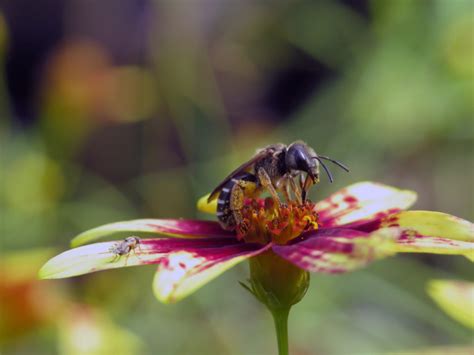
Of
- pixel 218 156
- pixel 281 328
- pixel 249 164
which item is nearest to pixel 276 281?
pixel 281 328

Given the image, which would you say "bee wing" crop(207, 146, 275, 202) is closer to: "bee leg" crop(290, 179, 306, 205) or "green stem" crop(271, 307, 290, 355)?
"bee leg" crop(290, 179, 306, 205)

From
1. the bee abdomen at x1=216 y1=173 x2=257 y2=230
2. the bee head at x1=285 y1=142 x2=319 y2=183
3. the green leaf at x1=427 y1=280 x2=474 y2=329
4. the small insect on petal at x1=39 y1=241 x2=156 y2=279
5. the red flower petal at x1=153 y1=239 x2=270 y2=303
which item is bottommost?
the green leaf at x1=427 y1=280 x2=474 y2=329

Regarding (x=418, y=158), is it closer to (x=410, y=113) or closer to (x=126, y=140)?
(x=410, y=113)

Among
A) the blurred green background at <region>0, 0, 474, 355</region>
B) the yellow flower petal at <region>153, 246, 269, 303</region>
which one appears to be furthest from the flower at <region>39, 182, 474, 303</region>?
the blurred green background at <region>0, 0, 474, 355</region>

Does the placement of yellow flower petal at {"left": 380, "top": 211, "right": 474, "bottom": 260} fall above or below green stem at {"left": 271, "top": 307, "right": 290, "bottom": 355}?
above

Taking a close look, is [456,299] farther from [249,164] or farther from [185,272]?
[185,272]

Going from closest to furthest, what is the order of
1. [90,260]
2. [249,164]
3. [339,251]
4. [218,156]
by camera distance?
[339,251]
[90,260]
[249,164]
[218,156]

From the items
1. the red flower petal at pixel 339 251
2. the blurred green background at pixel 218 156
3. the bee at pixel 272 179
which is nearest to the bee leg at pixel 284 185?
the bee at pixel 272 179
